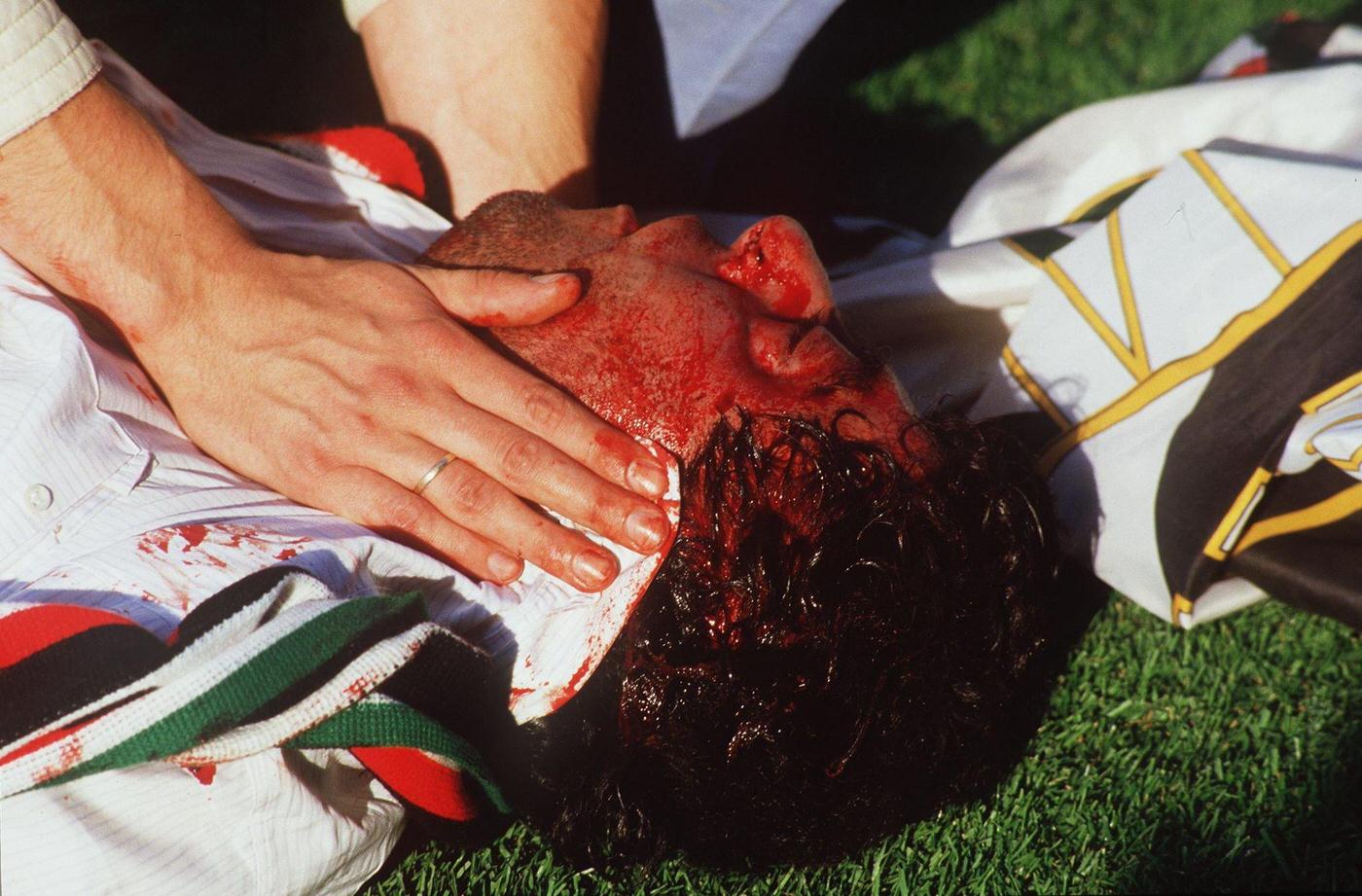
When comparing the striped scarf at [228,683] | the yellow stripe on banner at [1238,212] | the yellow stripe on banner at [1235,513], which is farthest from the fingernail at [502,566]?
the yellow stripe on banner at [1238,212]

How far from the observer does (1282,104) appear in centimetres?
264

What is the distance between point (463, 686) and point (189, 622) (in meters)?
0.39

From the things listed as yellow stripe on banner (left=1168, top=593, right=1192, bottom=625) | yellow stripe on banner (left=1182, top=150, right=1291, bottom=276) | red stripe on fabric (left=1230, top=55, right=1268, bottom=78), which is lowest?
yellow stripe on banner (left=1168, top=593, right=1192, bottom=625)

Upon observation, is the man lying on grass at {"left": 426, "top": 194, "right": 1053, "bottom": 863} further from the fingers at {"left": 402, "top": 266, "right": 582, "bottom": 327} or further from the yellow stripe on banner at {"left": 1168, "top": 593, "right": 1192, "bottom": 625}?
the yellow stripe on banner at {"left": 1168, "top": 593, "right": 1192, "bottom": 625}

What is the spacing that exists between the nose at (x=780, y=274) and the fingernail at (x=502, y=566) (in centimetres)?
62

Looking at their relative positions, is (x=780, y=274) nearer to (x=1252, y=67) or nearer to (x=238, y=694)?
(x=238, y=694)

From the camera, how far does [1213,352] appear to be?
82.2 inches

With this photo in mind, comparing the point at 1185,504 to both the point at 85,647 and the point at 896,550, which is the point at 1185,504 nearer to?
the point at 896,550

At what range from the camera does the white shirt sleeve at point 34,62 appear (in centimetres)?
166

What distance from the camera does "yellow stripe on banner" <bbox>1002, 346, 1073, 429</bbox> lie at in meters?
2.27

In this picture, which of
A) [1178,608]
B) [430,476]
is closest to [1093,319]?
[1178,608]

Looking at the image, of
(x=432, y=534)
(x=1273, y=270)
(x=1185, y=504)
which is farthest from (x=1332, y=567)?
(x=432, y=534)

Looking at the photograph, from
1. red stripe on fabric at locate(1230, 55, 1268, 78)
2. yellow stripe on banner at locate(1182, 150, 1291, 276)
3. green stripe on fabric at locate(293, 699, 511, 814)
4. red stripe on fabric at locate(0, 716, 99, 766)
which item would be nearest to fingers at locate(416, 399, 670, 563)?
green stripe on fabric at locate(293, 699, 511, 814)

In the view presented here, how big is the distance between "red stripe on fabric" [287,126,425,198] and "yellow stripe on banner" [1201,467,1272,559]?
1.83 m
